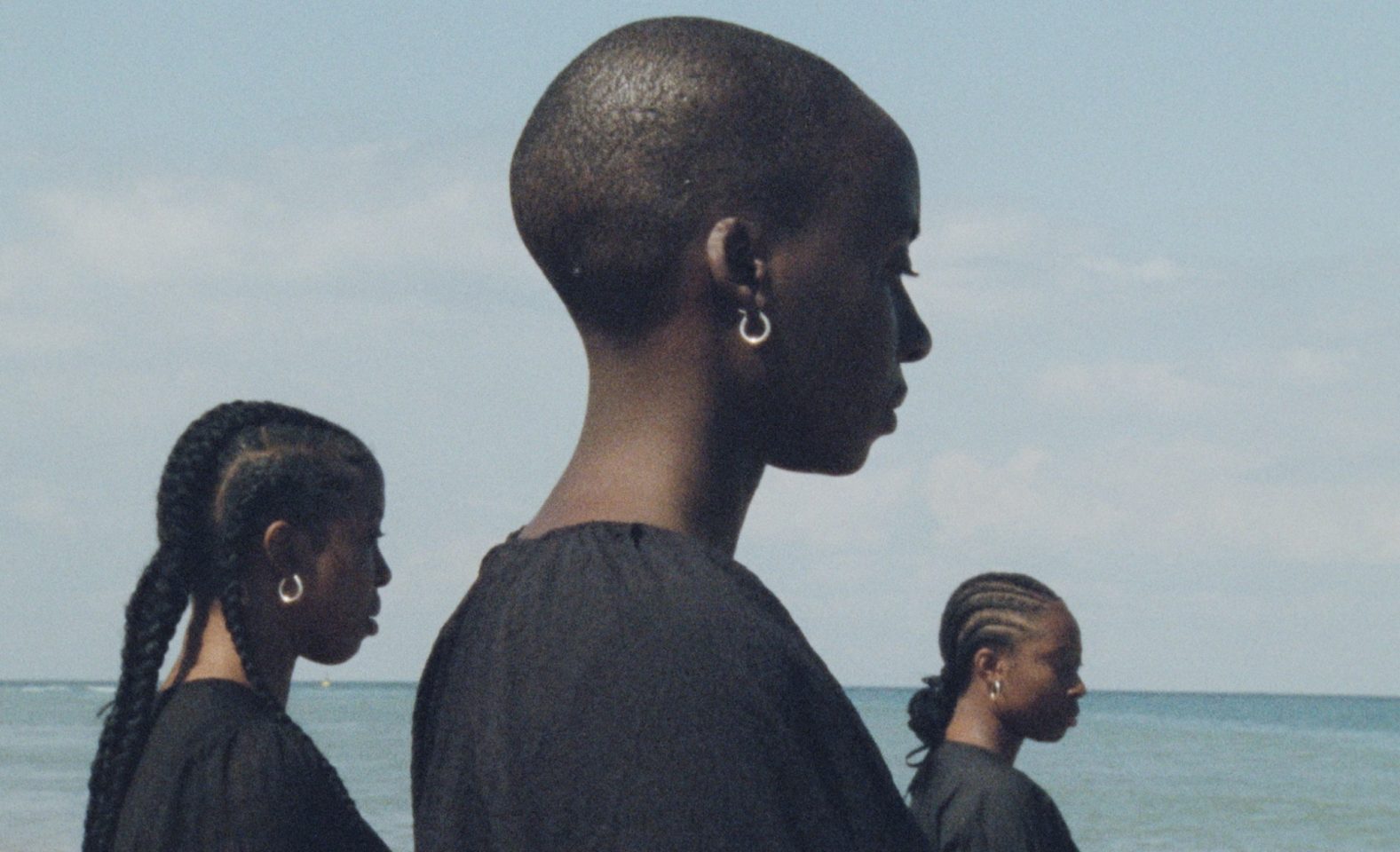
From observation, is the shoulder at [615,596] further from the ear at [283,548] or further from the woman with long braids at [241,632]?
the ear at [283,548]

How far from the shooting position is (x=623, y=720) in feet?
5.16

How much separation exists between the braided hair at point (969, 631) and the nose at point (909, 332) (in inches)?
136

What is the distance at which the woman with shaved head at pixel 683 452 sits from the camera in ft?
5.14

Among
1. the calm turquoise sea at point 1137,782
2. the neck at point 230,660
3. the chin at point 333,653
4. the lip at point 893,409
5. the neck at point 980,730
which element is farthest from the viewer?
the calm turquoise sea at point 1137,782

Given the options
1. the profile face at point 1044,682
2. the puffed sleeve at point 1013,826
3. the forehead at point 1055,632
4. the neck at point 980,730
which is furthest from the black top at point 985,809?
the forehead at point 1055,632

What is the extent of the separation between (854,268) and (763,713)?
1.50 ft

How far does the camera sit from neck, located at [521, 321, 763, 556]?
1.77 metres

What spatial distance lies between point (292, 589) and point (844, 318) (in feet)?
7.15

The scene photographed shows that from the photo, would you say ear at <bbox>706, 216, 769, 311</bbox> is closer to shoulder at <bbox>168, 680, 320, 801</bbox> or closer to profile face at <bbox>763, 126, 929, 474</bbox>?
profile face at <bbox>763, 126, 929, 474</bbox>

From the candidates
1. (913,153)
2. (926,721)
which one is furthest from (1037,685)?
(913,153)

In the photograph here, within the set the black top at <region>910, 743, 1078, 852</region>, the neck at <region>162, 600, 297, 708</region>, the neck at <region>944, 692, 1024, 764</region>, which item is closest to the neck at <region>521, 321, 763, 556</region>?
the neck at <region>162, 600, 297, 708</region>

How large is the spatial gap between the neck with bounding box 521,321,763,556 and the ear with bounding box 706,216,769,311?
54mm

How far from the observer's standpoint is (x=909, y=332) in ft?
6.38

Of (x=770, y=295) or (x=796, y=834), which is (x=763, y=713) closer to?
(x=796, y=834)
